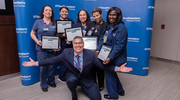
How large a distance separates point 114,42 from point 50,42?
1.18 metres

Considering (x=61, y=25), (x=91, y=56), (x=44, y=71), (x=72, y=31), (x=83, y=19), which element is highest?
(x=83, y=19)

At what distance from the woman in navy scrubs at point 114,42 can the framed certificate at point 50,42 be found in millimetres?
829

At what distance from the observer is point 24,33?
2.83 meters

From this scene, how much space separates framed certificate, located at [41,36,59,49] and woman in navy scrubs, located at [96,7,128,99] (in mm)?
829

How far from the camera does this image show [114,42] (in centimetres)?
227

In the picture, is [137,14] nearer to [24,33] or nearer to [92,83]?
[92,83]

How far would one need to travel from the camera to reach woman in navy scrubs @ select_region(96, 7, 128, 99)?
87.1 inches

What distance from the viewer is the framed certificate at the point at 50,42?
2639mm

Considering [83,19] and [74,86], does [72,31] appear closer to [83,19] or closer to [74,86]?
[83,19]

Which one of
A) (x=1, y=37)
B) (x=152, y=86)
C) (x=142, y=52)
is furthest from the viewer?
(x=142, y=52)

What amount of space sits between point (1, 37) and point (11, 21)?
421 millimetres

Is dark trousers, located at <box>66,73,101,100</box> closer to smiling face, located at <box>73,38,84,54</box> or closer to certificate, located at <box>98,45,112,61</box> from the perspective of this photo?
smiling face, located at <box>73,38,84,54</box>

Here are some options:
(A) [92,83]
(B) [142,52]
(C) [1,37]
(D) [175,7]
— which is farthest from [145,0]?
(C) [1,37]

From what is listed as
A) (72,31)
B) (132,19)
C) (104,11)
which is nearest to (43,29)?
(72,31)
